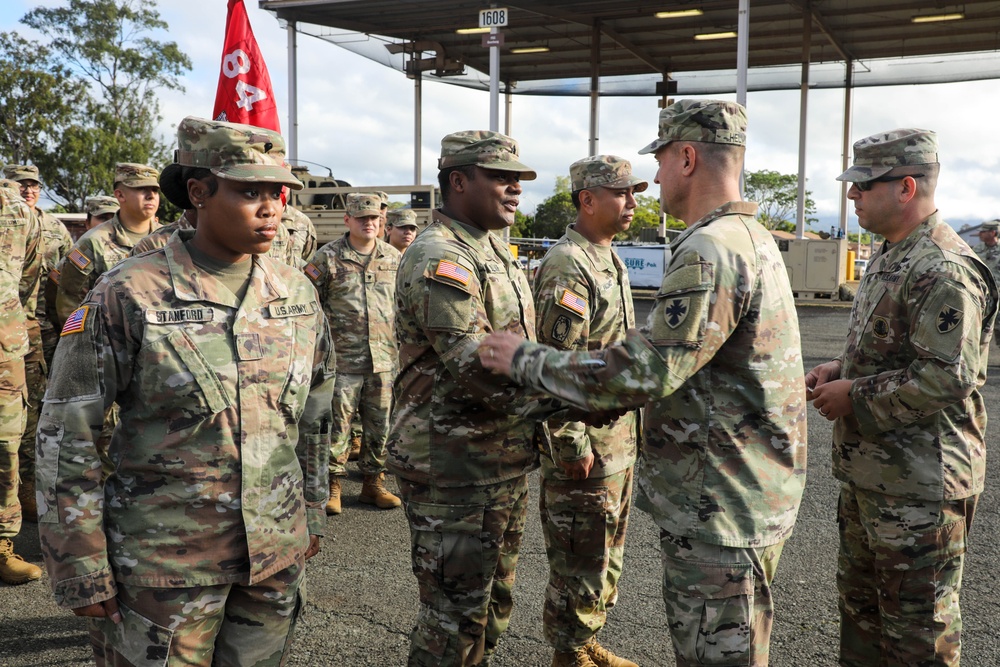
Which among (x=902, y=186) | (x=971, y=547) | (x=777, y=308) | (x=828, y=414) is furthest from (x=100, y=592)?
(x=971, y=547)

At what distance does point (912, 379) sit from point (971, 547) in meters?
2.64

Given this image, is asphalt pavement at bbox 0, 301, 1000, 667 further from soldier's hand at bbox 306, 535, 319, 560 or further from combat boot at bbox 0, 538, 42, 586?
soldier's hand at bbox 306, 535, 319, 560

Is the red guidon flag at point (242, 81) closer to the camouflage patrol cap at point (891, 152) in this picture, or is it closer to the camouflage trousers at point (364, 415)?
the camouflage trousers at point (364, 415)

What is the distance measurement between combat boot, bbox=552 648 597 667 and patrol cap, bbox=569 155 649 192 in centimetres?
210

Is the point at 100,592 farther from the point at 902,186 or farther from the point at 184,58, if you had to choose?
the point at 184,58

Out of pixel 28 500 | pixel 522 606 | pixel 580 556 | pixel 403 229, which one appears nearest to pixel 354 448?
pixel 403 229

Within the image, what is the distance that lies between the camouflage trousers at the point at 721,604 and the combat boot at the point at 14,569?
359cm

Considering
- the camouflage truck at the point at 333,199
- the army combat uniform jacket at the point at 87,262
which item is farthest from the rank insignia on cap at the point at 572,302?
the camouflage truck at the point at 333,199

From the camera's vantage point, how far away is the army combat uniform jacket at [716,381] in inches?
88.0

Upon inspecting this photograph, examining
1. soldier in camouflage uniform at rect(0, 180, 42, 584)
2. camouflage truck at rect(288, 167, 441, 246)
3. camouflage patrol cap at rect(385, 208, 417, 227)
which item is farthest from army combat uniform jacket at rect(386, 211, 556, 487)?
camouflage truck at rect(288, 167, 441, 246)

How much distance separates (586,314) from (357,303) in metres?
3.18

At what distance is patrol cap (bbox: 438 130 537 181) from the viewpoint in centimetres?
298

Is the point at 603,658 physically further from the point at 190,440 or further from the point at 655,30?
the point at 655,30

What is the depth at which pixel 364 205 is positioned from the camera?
6.48m
